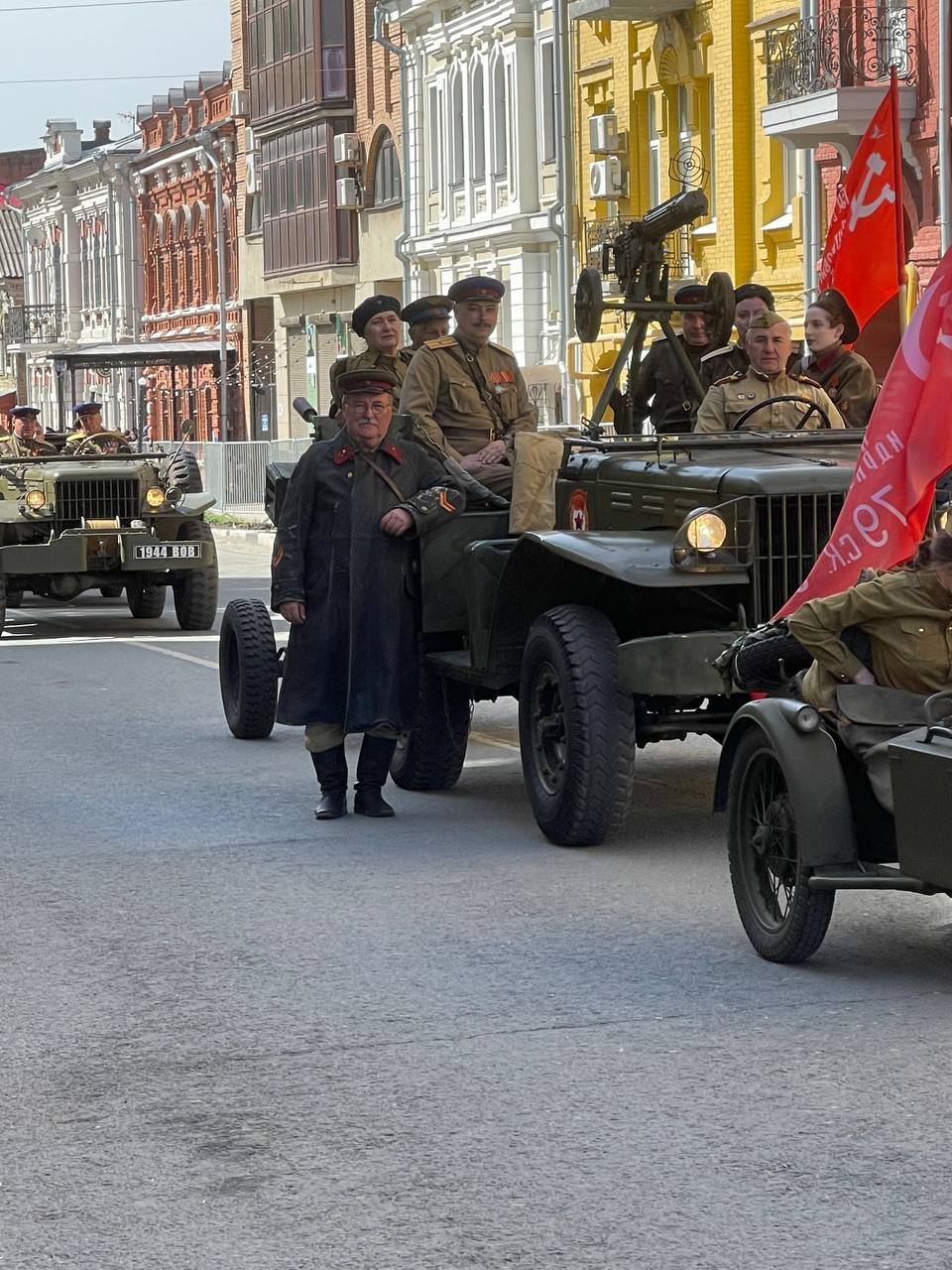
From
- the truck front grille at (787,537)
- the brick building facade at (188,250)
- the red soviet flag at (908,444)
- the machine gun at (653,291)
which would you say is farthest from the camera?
the brick building facade at (188,250)

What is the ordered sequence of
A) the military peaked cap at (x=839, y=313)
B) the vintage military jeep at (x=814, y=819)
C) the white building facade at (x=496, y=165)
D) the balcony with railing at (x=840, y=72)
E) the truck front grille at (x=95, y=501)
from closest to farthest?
the vintage military jeep at (x=814, y=819) → the military peaked cap at (x=839, y=313) → the truck front grille at (x=95, y=501) → the balcony with railing at (x=840, y=72) → the white building facade at (x=496, y=165)

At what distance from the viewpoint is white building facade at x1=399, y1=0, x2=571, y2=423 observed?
4156cm

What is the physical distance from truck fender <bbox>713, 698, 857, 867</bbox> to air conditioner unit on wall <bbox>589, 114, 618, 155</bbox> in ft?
100

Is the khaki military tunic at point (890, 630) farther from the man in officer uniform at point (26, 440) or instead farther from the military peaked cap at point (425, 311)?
the man in officer uniform at point (26, 440)

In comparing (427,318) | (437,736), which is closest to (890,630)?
(437,736)

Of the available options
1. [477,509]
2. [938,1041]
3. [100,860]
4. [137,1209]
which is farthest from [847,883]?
[477,509]

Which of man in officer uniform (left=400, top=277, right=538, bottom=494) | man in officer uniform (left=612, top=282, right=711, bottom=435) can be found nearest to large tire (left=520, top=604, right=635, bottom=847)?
man in officer uniform (left=400, top=277, right=538, bottom=494)

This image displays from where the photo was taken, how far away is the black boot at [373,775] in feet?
32.2

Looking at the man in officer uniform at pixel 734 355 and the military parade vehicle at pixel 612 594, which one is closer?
the military parade vehicle at pixel 612 594

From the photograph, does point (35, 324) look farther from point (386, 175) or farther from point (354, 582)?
point (354, 582)

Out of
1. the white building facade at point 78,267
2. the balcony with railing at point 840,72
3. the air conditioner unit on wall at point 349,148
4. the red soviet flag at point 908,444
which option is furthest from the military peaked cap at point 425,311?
the white building facade at point 78,267

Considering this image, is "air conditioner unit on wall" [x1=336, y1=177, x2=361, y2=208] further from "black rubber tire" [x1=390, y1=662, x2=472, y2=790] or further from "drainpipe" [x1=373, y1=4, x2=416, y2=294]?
"black rubber tire" [x1=390, y1=662, x2=472, y2=790]

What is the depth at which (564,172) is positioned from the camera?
3934 centimetres

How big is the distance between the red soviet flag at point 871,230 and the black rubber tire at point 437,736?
11.8ft
